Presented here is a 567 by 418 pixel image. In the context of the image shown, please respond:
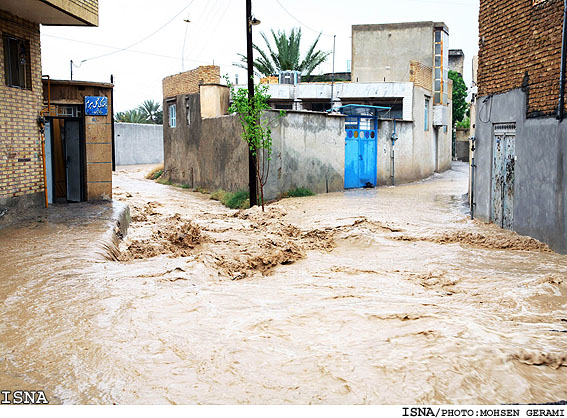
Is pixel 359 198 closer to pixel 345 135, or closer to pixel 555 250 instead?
pixel 345 135

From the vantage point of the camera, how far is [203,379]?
4.34 m

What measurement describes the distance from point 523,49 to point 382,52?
20.1 meters

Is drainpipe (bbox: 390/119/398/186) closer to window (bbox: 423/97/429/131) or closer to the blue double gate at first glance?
the blue double gate

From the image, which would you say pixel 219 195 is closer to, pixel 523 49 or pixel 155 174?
pixel 155 174

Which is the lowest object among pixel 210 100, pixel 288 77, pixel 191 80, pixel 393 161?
pixel 393 161

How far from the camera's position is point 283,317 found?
19.3 ft

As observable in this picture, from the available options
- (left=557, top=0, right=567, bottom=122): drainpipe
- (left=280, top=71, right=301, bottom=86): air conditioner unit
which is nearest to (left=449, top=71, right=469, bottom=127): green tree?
(left=280, top=71, right=301, bottom=86): air conditioner unit

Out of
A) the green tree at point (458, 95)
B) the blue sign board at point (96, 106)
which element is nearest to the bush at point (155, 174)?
the blue sign board at point (96, 106)

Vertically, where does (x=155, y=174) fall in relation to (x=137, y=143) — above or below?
below

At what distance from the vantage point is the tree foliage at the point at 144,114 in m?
43.6

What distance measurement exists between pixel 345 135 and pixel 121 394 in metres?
16.8

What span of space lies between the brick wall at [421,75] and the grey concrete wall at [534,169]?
12807mm

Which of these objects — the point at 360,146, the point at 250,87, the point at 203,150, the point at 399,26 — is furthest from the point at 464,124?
the point at 250,87

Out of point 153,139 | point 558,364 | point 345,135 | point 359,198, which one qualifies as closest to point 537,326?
point 558,364
